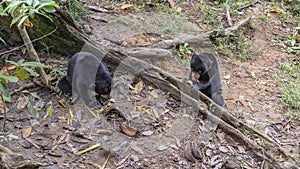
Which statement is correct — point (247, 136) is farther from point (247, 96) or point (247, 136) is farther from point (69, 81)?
point (69, 81)

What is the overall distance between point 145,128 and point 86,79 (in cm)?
76

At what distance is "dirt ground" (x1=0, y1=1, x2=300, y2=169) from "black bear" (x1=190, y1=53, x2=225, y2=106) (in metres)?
0.28

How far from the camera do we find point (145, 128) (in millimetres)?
3523

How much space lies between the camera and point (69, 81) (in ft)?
11.6

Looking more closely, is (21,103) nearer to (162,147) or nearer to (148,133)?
(148,133)

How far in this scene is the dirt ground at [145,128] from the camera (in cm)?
309

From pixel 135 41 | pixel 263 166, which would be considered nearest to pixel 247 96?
pixel 263 166

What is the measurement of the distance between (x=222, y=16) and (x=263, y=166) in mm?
3319

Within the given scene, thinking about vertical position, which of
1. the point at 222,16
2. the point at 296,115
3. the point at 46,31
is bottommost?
the point at 296,115

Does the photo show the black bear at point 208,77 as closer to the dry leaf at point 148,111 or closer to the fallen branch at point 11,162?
the dry leaf at point 148,111

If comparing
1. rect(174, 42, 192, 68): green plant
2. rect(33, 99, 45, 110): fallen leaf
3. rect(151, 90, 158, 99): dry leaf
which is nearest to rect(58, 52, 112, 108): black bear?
rect(33, 99, 45, 110): fallen leaf

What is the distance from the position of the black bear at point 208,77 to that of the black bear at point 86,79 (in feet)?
3.35

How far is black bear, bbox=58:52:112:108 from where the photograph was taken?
3545 millimetres

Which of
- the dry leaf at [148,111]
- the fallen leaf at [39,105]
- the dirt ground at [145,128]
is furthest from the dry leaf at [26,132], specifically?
the dry leaf at [148,111]
